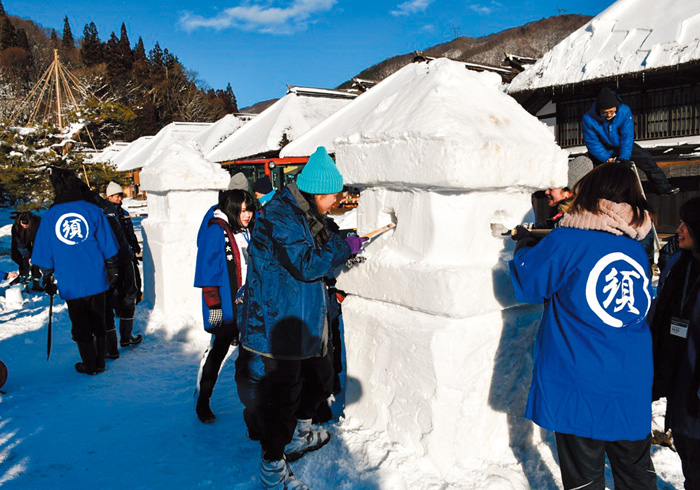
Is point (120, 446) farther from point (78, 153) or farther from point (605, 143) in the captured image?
point (78, 153)

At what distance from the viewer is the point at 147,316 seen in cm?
523

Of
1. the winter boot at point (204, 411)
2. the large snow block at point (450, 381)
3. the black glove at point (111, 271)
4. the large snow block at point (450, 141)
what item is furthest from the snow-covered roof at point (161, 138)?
the large snow block at point (450, 381)

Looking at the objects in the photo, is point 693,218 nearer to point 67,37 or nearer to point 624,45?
point 624,45

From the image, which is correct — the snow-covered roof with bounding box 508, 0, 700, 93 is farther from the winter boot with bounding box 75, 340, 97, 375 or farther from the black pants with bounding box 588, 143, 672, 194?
the winter boot with bounding box 75, 340, 97, 375

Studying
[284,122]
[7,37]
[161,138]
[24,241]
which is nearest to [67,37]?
[7,37]

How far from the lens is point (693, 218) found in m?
1.88

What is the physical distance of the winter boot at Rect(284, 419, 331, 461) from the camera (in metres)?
2.34

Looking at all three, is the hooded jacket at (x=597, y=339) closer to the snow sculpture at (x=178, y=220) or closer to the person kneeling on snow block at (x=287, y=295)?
the person kneeling on snow block at (x=287, y=295)

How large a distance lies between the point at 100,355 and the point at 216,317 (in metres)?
1.51

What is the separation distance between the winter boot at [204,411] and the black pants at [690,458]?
2.30 metres

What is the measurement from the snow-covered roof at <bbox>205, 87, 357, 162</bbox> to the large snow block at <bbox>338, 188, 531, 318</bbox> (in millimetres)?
16814

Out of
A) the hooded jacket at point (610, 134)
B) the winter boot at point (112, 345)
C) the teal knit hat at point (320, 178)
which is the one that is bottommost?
the winter boot at point (112, 345)

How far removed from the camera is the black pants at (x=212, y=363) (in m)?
2.88

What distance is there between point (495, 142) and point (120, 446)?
2.43 metres
